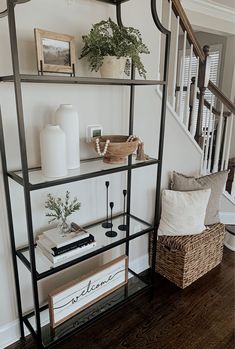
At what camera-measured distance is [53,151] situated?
1.28 m

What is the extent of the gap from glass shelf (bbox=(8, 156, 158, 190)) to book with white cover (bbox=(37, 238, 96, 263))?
41cm

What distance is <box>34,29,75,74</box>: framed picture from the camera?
4.11 ft

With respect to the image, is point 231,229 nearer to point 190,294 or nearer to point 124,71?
point 190,294

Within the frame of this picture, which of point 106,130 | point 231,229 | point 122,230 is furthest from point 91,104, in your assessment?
point 231,229

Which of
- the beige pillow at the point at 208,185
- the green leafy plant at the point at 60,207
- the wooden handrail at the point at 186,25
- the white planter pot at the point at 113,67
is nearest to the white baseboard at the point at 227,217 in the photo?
the beige pillow at the point at 208,185

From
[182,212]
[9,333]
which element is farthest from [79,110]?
[9,333]

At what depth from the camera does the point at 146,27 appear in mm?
1812

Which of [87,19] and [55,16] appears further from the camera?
[87,19]

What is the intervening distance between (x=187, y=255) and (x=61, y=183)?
1236 mm

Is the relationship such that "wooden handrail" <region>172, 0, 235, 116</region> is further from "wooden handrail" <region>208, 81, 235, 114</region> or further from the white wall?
the white wall

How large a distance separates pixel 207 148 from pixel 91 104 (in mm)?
1458

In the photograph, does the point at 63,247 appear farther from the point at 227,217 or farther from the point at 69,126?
the point at 227,217

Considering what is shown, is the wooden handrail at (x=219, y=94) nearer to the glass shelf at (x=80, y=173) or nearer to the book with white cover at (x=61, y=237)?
the glass shelf at (x=80, y=173)

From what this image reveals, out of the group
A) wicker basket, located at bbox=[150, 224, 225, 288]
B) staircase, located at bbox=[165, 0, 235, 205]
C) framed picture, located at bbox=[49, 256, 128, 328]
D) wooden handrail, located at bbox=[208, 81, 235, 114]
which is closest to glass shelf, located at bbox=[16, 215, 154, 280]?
framed picture, located at bbox=[49, 256, 128, 328]
